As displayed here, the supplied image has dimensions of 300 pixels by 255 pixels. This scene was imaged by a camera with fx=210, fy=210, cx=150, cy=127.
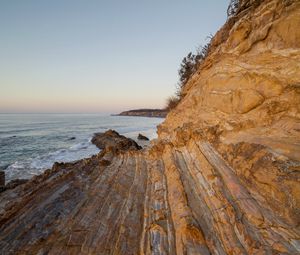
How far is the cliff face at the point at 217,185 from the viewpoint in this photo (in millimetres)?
3201

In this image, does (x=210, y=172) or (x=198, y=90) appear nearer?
(x=210, y=172)

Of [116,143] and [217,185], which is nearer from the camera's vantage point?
[217,185]

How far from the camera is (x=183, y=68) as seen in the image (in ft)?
54.1

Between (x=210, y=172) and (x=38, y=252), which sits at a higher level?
(x=210, y=172)

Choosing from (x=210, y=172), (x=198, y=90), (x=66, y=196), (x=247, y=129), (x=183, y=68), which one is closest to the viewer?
(x=210, y=172)

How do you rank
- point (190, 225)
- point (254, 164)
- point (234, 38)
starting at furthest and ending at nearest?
point (234, 38), point (254, 164), point (190, 225)

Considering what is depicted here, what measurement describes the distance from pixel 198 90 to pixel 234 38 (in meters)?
2.02

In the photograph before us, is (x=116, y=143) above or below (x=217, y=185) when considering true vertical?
below

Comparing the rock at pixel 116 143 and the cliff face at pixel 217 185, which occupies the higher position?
the cliff face at pixel 217 185

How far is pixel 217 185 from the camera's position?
4.13 m

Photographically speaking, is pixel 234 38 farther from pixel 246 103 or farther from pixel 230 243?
pixel 230 243

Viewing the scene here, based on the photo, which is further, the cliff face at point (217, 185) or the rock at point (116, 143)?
the rock at point (116, 143)

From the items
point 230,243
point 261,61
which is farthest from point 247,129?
point 230,243

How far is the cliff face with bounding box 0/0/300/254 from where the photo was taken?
126 inches
